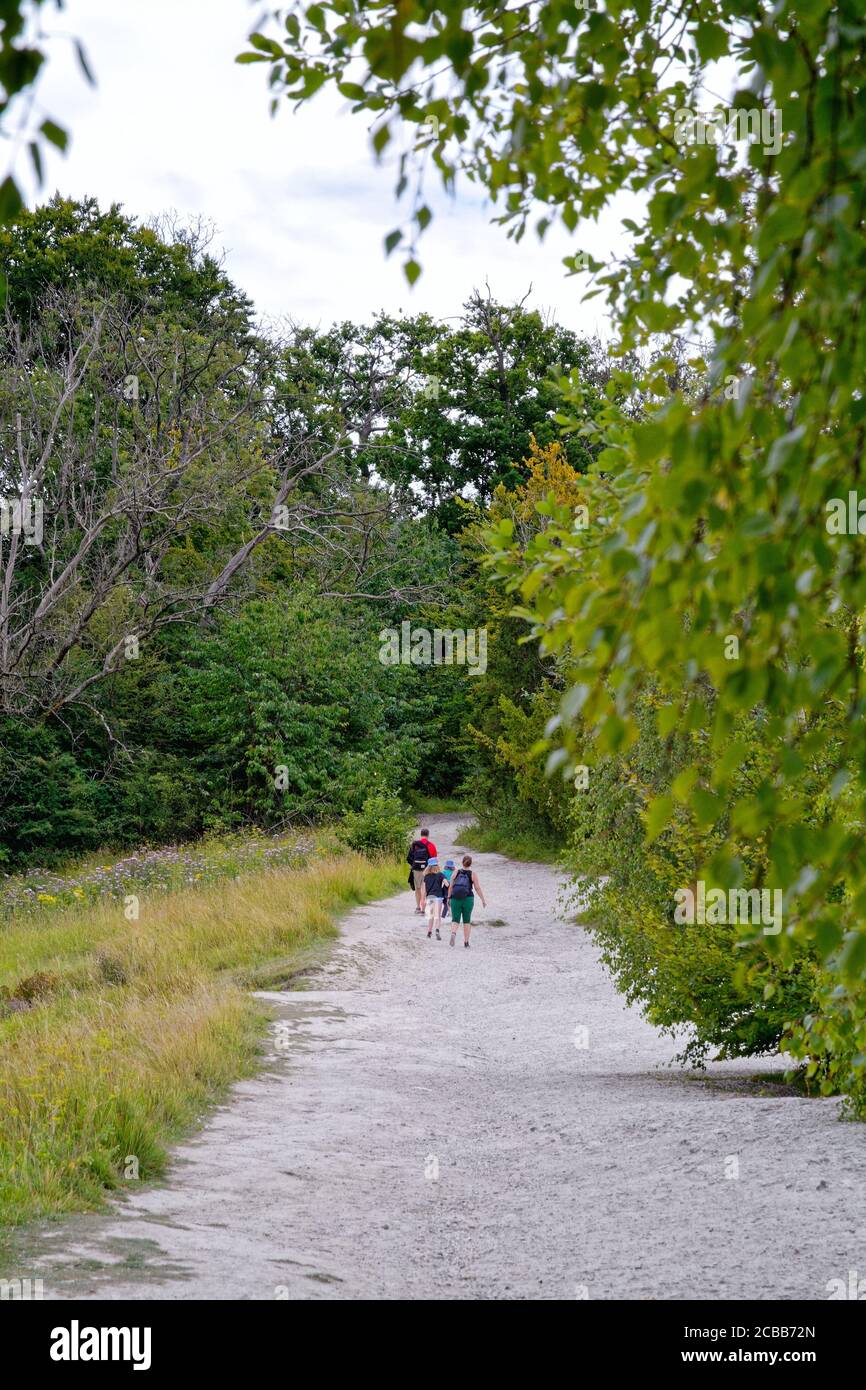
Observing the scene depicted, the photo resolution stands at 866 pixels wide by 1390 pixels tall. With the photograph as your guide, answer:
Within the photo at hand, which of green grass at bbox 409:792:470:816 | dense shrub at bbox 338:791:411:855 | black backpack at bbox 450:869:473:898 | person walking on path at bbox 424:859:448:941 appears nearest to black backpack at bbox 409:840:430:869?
person walking on path at bbox 424:859:448:941

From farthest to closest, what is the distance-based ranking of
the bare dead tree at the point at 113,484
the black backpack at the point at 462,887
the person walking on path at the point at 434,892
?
the bare dead tree at the point at 113,484 < the person walking on path at the point at 434,892 < the black backpack at the point at 462,887

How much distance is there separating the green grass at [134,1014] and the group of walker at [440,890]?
3.27 feet

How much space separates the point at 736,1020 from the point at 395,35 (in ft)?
28.5

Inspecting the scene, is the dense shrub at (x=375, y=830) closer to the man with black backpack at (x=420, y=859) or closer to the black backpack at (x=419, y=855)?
the man with black backpack at (x=420, y=859)

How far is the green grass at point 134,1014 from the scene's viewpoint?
21.4 ft

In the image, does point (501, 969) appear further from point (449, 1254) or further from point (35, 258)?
point (35, 258)

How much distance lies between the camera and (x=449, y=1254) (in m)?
5.99

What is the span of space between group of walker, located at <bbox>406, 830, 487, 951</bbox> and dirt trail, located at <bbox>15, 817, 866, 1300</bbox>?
5324 mm

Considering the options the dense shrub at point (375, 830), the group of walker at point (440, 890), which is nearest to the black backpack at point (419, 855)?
the group of walker at point (440, 890)

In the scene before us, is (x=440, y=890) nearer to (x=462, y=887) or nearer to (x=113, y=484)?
(x=462, y=887)

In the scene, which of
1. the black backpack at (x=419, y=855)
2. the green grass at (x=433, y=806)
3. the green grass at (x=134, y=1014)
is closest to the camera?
the green grass at (x=134, y=1014)

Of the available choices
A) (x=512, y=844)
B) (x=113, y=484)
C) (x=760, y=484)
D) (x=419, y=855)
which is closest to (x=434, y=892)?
(x=419, y=855)

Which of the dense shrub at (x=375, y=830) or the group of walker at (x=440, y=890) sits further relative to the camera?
the dense shrub at (x=375, y=830)
